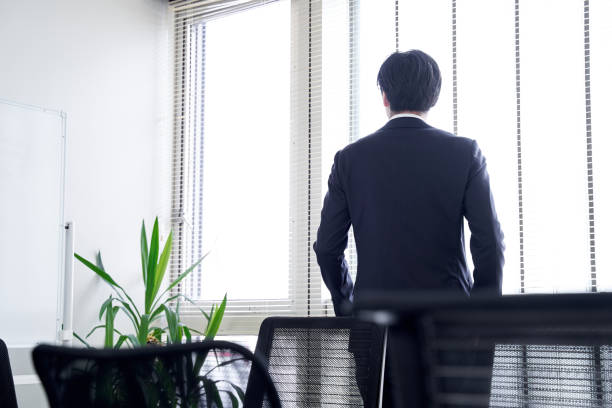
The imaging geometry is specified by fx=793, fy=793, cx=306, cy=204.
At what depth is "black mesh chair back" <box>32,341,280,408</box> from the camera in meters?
1.02

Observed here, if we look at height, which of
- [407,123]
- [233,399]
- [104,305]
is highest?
[407,123]

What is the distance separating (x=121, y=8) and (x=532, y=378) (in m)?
4.25

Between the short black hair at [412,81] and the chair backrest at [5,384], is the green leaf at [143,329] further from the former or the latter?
the short black hair at [412,81]

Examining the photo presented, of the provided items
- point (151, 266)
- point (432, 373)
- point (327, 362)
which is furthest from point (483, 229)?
point (151, 266)

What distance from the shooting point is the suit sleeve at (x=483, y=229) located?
7.52ft

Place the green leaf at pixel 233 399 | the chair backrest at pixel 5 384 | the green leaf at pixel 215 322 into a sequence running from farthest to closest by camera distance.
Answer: the green leaf at pixel 215 322
the chair backrest at pixel 5 384
the green leaf at pixel 233 399

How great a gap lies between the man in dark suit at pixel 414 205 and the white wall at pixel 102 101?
2230mm

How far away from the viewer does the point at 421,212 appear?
2.30 meters

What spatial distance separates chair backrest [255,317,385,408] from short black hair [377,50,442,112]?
94 cm

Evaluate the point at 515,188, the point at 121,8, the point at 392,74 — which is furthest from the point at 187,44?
the point at 392,74

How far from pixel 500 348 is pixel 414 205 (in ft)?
4.95

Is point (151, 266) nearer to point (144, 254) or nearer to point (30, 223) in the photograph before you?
point (144, 254)

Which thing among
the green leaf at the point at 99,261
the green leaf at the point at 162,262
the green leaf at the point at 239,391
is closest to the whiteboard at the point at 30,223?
the green leaf at the point at 99,261

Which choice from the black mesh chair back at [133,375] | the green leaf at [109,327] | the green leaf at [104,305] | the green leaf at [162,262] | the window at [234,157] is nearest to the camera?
the black mesh chair back at [133,375]
